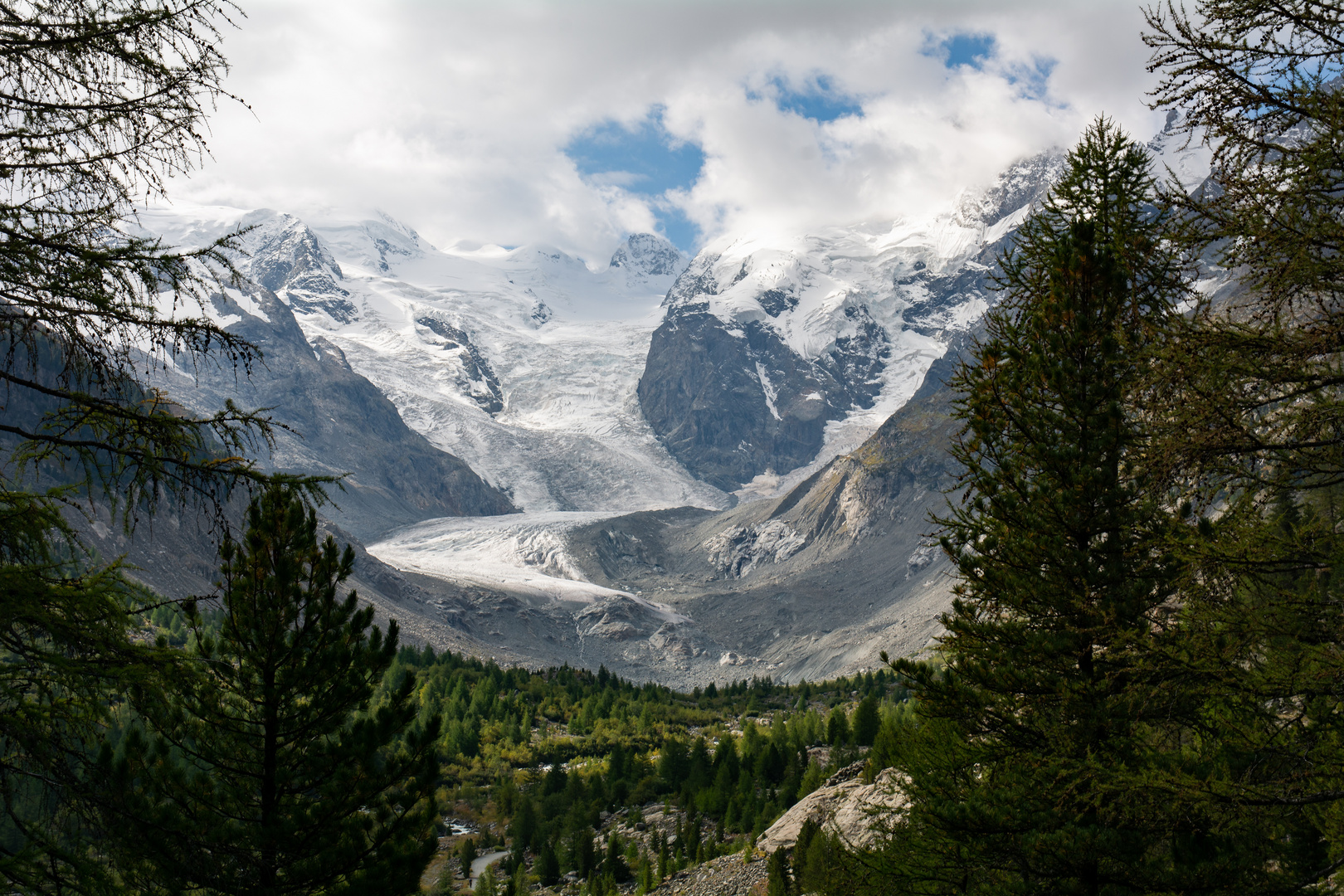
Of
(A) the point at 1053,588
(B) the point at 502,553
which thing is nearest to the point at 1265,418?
(A) the point at 1053,588

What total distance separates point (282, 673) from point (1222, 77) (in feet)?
35.3

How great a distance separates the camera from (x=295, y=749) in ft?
33.5

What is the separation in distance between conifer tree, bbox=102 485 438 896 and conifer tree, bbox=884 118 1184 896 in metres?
5.94

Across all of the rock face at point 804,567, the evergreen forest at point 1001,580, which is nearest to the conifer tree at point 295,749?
the evergreen forest at point 1001,580

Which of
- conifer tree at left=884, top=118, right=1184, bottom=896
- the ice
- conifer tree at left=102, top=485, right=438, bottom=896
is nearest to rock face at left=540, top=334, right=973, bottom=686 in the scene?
the ice

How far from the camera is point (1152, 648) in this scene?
5.27 meters

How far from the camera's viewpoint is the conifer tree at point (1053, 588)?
7762 millimetres

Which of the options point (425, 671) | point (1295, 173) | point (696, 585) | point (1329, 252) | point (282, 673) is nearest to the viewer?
point (1295, 173)

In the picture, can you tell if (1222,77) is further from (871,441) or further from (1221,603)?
(871,441)

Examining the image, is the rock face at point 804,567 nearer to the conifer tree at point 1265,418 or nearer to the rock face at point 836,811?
the rock face at point 836,811

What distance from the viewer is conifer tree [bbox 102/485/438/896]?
9305 mm

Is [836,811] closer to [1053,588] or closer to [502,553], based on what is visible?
[1053,588]

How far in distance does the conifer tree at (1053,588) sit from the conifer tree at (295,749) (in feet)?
19.5

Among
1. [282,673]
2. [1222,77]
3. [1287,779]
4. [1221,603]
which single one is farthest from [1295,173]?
[282,673]
